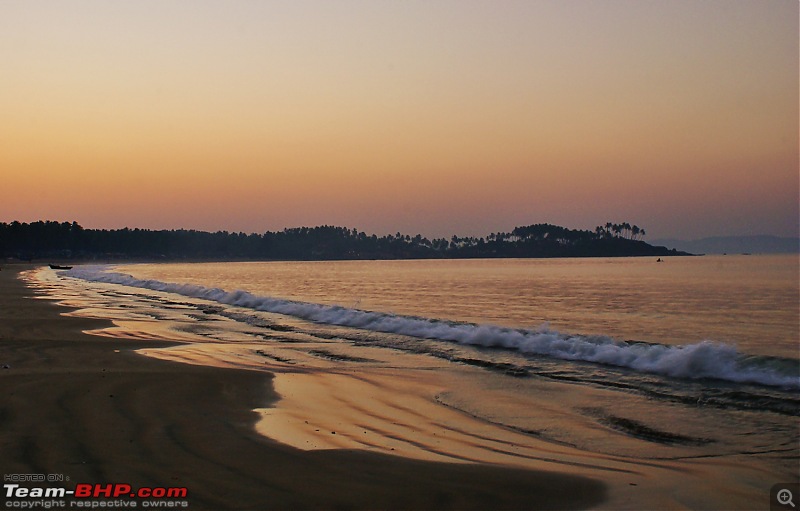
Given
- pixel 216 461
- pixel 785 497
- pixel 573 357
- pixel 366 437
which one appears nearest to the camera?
pixel 785 497

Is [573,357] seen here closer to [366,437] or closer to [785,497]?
[366,437]

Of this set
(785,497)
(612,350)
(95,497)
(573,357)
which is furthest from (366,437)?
(612,350)

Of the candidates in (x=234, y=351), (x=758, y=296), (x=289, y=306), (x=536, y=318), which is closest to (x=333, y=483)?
(x=234, y=351)

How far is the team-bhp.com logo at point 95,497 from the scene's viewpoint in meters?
5.77

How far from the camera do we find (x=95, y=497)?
19.5 feet

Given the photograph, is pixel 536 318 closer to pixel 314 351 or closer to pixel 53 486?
pixel 314 351

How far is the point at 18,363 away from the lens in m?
13.9

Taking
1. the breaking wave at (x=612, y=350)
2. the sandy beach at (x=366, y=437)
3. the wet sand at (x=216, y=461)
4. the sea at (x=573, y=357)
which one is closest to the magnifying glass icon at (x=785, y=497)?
the sandy beach at (x=366, y=437)

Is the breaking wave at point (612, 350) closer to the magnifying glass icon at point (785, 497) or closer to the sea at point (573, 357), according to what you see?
the sea at point (573, 357)

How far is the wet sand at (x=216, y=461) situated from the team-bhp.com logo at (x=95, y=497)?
15 centimetres

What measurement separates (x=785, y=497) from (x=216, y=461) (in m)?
6.06

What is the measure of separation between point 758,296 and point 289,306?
28506 mm

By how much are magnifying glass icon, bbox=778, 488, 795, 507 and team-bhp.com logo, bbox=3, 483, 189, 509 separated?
585 cm

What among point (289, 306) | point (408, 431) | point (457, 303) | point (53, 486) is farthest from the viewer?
point (457, 303)
